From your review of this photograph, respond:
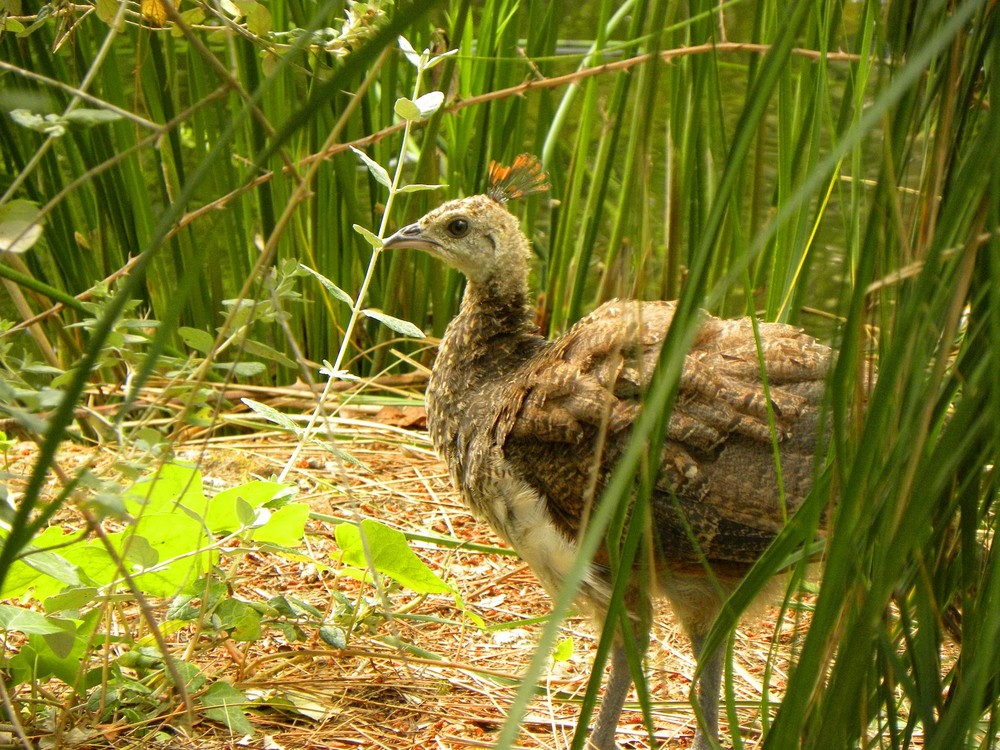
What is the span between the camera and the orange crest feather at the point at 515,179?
128 inches

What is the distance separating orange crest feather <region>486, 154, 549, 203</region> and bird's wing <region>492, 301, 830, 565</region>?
28.6 inches

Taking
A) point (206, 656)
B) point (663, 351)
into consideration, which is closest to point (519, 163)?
point (206, 656)

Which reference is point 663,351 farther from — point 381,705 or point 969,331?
point 381,705

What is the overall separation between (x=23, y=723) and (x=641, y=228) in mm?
1561

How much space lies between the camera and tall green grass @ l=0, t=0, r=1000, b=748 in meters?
1.04

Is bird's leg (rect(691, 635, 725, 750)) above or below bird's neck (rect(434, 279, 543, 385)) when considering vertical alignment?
below

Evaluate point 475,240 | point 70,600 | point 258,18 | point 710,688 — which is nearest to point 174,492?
point 70,600

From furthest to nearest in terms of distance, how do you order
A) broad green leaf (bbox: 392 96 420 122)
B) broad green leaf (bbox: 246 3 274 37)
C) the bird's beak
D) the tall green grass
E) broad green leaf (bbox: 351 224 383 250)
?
the bird's beak, broad green leaf (bbox: 351 224 383 250), broad green leaf (bbox: 392 96 420 122), broad green leaf (bbox: 246 3 274 37), the tall green grass

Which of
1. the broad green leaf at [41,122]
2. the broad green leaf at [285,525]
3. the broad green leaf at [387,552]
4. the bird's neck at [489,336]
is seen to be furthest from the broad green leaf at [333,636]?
the broad green leaf at [41,122]

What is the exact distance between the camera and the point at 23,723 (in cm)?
206

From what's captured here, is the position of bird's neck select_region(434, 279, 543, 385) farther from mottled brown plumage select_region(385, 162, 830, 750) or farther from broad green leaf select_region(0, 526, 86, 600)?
broad green leaf select_region(0, 526, 86, 600)

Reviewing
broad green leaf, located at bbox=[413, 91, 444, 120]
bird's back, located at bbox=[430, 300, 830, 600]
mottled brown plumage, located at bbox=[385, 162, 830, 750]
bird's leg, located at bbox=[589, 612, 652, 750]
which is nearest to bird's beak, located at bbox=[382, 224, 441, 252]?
mottled brown plumage, located at bbox=[385, 162, 830, 750]

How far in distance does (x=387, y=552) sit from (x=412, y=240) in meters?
1.06

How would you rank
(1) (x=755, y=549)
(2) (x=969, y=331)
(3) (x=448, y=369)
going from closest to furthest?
(2) (x=969, y=331) → (1) (x=755, y=549) → (3) (x=448, y=369)
